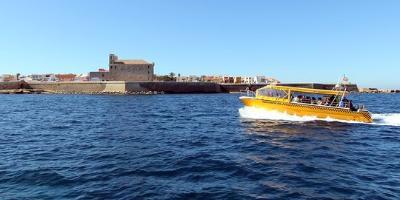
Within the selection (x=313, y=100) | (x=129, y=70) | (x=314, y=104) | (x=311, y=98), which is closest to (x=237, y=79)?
(x=129, y=70)

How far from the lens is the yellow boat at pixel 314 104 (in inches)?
1036

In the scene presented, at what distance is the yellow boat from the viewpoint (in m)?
26.3

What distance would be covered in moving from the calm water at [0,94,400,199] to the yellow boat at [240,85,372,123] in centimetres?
353

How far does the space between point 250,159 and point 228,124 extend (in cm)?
1139

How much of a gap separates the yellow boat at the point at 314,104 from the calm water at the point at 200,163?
3.53 m

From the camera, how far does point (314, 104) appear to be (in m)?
26.8

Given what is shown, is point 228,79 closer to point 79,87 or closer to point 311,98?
point 79,87

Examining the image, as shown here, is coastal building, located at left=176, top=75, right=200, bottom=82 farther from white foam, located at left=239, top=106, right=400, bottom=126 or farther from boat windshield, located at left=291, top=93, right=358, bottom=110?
boat windshield, located at left=291, top=93, right=358, bottom=110

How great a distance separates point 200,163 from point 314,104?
1560 cm

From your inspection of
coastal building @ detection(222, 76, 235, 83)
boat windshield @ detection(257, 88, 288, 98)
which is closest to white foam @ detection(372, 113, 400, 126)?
boat windshield @ detection(257, 88, 288, 98)

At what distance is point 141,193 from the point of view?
32.6 ft

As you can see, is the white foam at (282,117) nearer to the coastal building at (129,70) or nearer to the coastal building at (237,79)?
the coastal building at (129,70)

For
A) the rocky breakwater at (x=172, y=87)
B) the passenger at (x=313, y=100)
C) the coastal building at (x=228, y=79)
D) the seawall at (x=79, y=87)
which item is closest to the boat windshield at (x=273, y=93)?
the passenger at (x=313, y=100)

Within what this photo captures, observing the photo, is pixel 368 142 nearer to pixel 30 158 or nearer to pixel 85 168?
pixel 85 168
